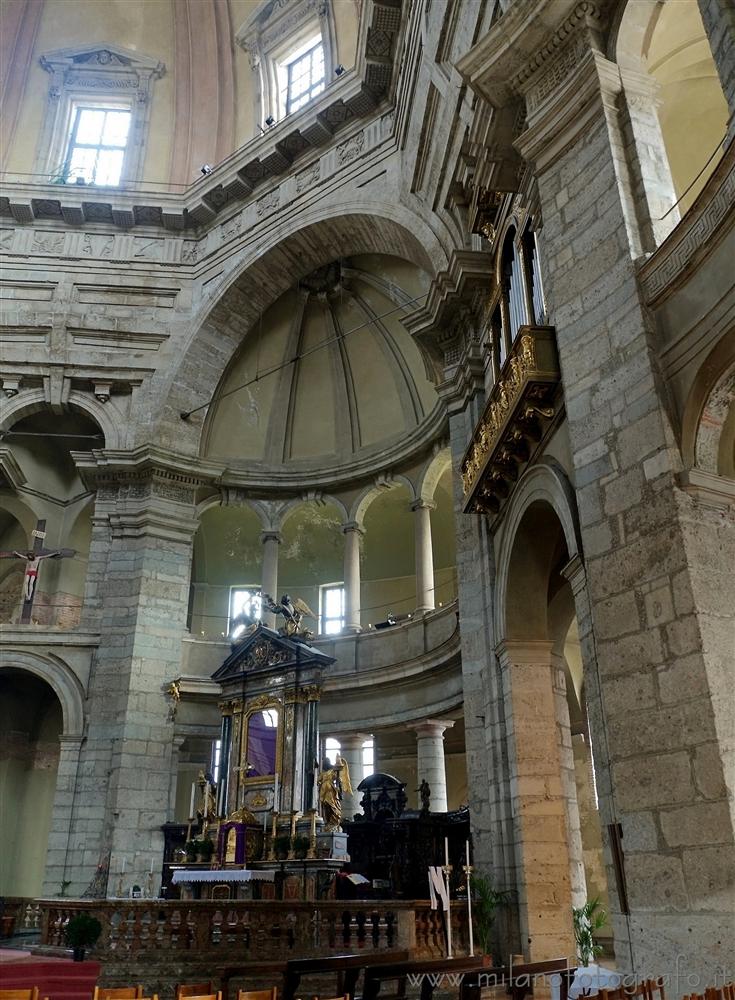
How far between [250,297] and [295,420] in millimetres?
3401

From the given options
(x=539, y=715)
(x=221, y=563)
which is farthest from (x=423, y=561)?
(x=539, y=715)

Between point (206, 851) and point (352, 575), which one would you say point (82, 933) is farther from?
point (352, 575)

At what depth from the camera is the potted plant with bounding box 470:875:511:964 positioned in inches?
368

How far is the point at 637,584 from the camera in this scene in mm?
6266

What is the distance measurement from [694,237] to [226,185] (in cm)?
1511

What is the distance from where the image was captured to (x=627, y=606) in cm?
630

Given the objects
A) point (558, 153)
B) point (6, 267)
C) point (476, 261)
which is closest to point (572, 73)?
point (558, 153)

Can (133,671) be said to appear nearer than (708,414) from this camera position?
No

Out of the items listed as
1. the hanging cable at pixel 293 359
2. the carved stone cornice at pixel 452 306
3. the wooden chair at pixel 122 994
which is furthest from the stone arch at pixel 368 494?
the wooden chair at pixel 122 994

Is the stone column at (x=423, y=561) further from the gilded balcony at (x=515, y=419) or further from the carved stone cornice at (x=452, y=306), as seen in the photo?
the gilded balcony at (x=515, y=419)

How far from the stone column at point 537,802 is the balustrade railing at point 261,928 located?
1121 mm

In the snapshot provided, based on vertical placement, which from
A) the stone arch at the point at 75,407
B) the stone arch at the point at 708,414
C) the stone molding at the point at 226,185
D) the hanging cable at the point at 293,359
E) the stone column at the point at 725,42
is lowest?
the stone arch at the point at 708,414

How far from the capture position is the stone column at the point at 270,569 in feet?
63.7

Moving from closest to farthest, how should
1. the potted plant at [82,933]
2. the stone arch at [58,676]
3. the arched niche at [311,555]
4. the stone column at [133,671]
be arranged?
the potted plant at [82,933] < the stone column at [133,671] < the stone arch at [58,676] < the arched niche at [311,555]
